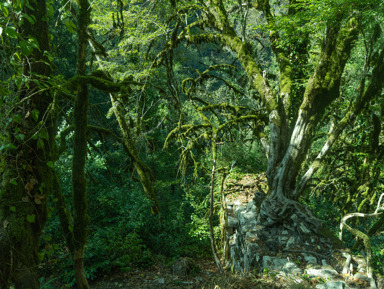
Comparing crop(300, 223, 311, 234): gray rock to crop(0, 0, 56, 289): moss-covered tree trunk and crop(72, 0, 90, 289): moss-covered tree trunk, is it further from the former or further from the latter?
crop(0, 0, 56, 289): moss-covered tree trunk

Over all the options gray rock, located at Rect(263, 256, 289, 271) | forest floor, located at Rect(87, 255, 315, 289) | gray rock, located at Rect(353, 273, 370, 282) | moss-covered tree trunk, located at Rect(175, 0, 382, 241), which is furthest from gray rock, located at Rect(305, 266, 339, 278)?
forest floor, located at Rect(87, 255, 315, 289)

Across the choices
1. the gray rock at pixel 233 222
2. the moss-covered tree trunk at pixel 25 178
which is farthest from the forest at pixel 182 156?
the gray rock at pixel 233 222

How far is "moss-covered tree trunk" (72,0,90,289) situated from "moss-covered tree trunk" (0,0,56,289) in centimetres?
46

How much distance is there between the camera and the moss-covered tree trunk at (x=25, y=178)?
2.12 meters

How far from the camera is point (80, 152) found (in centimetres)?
318

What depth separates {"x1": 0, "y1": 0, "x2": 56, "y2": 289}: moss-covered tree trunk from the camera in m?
2.12

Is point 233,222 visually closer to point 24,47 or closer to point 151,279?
point 151,279

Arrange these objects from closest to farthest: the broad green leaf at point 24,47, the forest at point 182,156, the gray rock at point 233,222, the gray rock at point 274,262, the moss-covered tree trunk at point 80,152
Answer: the broad green leaf at point 24,47
the forest at point 182,156
the moss-covered tree trunk at point 80,152
the gray rock at point 274,262
the gray rock at point 233,222

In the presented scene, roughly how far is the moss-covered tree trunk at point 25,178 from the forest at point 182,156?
0.01m

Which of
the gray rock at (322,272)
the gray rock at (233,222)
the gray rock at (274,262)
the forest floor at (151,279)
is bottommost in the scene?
the forest floor at (151,279)

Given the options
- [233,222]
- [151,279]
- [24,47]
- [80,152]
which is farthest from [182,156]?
[24,47]

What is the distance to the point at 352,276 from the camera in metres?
4.71

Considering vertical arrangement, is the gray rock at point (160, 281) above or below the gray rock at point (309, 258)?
below

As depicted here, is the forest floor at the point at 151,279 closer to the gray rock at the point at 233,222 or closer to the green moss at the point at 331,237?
the gray rock at the point at 233,222
